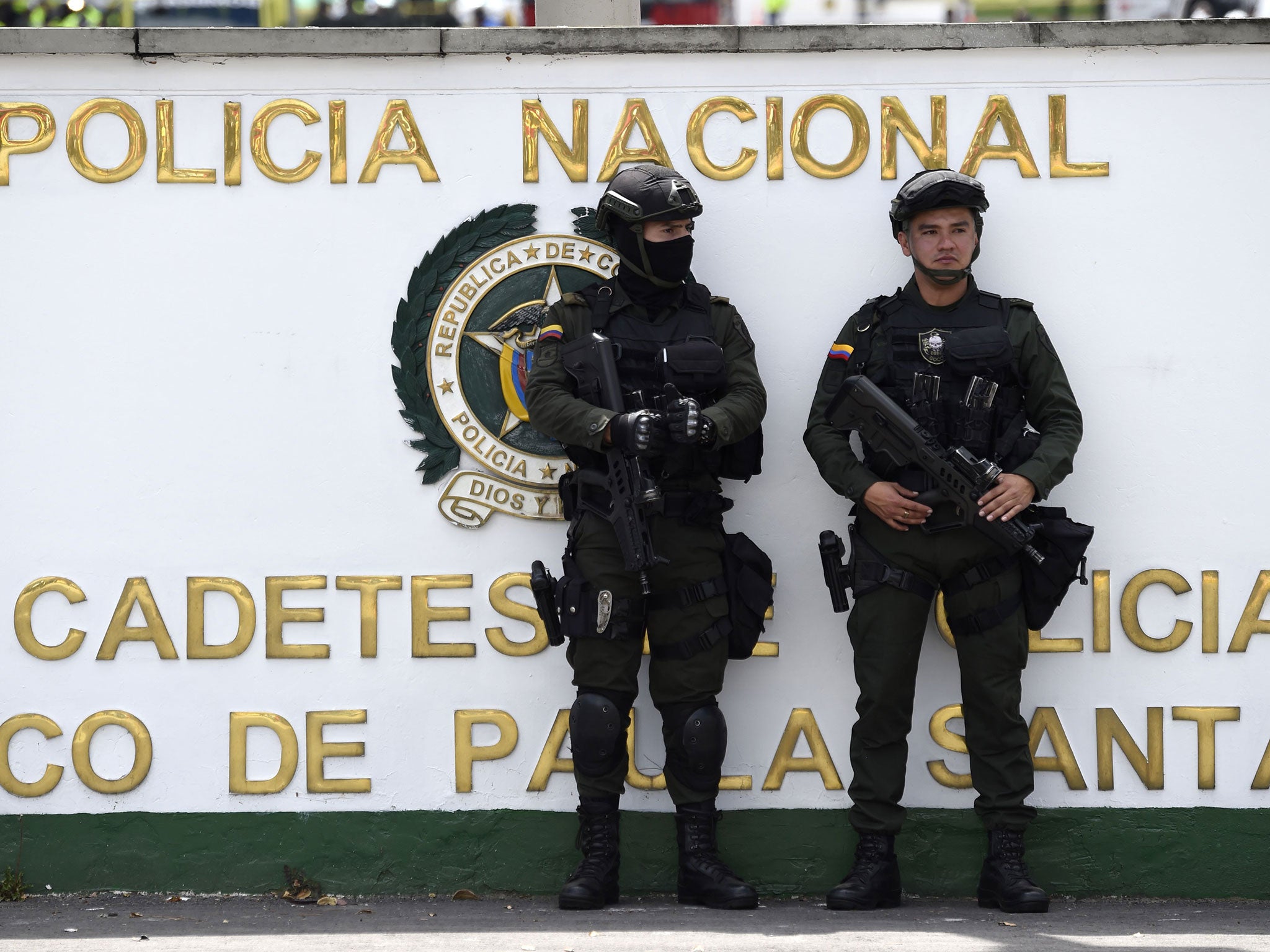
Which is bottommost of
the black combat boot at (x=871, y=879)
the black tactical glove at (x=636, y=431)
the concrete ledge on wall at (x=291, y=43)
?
the black combat boot at (x=871, y=879)

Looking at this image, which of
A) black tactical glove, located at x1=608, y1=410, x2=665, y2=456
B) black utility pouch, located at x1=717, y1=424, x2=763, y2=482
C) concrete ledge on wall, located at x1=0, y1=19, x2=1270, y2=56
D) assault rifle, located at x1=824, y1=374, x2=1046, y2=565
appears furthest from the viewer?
concrete ledge on wall, located at x1=0, y1=19, x2=1270, y2=56

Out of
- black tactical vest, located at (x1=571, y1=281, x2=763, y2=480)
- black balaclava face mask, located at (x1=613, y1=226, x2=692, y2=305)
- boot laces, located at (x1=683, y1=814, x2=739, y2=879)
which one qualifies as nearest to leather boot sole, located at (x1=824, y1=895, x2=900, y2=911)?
boot laces, located at (x1=683, y1=814, x2=739, y2=879)

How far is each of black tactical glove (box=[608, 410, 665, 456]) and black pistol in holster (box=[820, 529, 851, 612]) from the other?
2.16 ft

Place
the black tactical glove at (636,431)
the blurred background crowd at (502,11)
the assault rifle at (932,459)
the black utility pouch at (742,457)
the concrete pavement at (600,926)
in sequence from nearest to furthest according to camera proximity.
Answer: the concrete pavement at (600,926), the black tactical glove at (636,431), the assault rifle at (932,459), the black utility pouch at (742,457), the blurred background crowd at (502,11)

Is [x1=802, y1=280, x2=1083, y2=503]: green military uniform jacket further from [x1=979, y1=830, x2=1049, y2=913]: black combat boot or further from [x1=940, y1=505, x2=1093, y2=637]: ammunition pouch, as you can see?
[x1=979, y1=830, x2=1049, y2=913]: black combat boot

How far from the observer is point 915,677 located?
4805mm

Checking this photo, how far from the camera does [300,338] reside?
5.01m

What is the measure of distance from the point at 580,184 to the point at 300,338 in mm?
1112

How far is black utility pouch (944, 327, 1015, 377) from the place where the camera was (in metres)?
4.64

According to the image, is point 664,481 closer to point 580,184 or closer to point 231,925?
point 580,184

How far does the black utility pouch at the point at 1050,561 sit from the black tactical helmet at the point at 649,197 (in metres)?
1.50

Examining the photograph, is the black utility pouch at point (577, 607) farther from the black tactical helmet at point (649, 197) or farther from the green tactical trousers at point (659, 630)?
the black tactical helmet at point (649, 197)

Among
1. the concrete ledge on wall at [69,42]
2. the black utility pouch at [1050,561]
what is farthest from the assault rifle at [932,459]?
the concrete ledge on wall at [69,42]

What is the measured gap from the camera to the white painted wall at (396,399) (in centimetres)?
495
